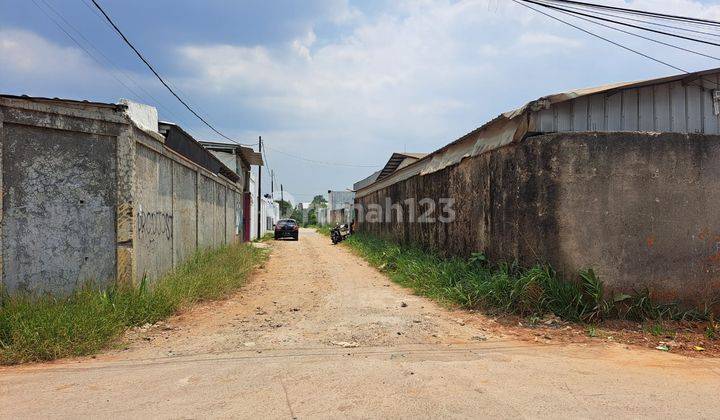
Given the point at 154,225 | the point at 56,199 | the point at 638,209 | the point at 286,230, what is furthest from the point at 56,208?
the point at 286,230

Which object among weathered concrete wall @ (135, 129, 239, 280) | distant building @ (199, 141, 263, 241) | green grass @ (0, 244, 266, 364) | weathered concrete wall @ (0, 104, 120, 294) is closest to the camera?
green grass @ (0, 244, 266, 364)

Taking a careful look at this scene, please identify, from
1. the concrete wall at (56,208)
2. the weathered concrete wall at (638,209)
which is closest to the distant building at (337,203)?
the weathered concrete wall at (638,209)

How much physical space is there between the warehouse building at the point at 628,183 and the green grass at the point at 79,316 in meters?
5.51

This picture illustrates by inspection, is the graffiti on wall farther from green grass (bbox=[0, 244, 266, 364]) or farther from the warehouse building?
the warehouse building

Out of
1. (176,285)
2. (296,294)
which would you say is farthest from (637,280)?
(176,285)

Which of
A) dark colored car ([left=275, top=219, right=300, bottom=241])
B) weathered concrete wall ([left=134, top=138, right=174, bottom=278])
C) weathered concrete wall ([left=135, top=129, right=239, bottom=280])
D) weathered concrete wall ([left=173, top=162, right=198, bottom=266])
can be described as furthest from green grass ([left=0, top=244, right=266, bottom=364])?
dark colored car ([left=275, top=219, right=300, bottom=241])

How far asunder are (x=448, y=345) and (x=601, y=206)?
3.17 m

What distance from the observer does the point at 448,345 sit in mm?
5191

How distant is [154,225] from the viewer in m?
7.20

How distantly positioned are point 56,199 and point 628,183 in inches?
304

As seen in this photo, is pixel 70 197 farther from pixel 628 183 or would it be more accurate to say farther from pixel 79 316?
pixel 628 183

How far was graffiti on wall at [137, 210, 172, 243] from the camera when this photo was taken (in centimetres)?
647

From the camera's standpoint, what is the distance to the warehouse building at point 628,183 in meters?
6.41

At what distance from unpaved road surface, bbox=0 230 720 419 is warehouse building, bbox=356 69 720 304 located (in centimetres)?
177
